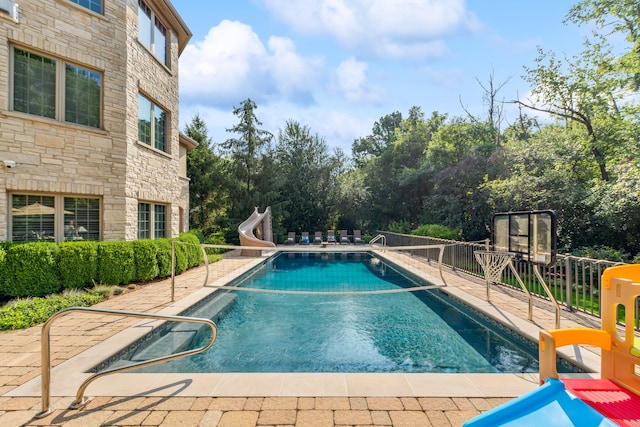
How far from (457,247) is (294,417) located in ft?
31.2

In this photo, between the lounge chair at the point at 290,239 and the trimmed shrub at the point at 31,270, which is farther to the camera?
the lounge chair at the point at 290,239

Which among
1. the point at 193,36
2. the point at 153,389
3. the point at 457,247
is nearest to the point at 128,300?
the point at 153,389

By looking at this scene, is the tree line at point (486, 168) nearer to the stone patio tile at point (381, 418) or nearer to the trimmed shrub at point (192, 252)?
the trimmed shrub at point (192, 252)

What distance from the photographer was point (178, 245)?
33.7 ft

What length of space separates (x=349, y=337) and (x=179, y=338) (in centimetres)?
311

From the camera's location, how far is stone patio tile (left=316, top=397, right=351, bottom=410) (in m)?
2.88

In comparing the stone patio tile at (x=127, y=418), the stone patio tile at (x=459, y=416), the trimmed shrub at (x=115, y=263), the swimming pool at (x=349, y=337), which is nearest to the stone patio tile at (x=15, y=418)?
the stone patio tile at (x=127, y=418)

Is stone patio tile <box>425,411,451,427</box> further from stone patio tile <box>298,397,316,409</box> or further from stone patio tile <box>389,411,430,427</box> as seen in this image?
stone patio tile <box>298,397,316,409</box>

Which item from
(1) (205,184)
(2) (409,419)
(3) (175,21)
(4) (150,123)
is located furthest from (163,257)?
(1) (205,184)

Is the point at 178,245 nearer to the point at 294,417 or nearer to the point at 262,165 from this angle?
the point at 294,417

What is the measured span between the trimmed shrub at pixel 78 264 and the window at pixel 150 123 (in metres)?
4.20

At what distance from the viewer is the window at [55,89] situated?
7.43 meters

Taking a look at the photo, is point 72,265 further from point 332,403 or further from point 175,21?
point 175,21

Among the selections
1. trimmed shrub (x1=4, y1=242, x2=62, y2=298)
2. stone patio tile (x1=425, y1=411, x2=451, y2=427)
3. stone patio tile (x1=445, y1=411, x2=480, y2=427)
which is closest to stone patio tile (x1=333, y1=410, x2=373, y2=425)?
stone patio tile (x1=425, y1=411, x2=451, y2=427)
